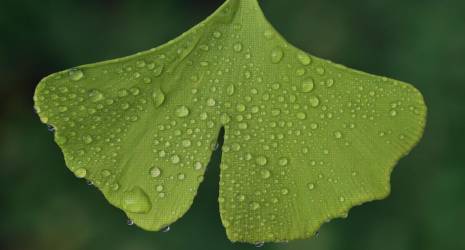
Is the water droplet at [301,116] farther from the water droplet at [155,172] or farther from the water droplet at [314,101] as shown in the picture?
the water droplet at [155,172]

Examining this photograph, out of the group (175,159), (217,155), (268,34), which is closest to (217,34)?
(268,34)

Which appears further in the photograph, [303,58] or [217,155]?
[217,155]

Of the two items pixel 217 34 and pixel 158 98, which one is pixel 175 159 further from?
pixel 217 34

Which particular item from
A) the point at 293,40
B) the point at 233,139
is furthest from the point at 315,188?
the point at 293,40

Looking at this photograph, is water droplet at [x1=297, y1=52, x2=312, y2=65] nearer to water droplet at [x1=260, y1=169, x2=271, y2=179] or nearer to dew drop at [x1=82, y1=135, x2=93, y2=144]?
water droplet at [x1=260, y1=169, x2=271, y2=179]

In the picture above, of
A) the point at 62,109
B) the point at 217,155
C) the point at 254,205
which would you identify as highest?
the point at 62,109

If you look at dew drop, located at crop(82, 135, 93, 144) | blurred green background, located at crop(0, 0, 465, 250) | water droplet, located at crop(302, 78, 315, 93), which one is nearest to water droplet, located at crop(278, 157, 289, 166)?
water droplet, located at crop(302, 78, 315, 93)

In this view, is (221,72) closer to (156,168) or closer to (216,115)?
(216,115)

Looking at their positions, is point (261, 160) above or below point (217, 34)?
below
